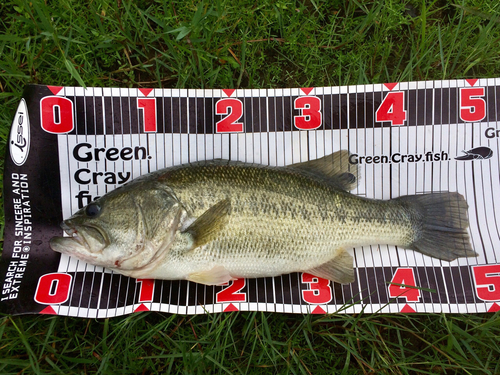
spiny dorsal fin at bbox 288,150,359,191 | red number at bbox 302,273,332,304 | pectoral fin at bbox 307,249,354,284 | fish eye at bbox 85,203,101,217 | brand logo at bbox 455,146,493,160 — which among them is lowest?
red number at bbox 302,273,332,304

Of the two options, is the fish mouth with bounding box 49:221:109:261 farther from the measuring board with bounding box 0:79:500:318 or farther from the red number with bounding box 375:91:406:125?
the red number with bounding box 375:91:406:125

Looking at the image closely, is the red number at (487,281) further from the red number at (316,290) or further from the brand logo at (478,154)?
the red number at (316,290)

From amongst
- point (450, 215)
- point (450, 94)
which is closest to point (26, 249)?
point (450, 215)

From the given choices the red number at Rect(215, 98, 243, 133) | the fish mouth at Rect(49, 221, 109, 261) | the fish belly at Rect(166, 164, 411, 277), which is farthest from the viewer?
the red number at Rect(215, 98, 243, 133)

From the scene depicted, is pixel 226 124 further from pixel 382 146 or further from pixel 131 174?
pixel 382 146

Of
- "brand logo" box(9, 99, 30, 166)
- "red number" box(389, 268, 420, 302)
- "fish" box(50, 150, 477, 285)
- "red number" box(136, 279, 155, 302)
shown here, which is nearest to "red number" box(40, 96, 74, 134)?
"brand logo" box(9, 99, 30, 166)

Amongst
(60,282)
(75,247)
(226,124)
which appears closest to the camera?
(75,247)
